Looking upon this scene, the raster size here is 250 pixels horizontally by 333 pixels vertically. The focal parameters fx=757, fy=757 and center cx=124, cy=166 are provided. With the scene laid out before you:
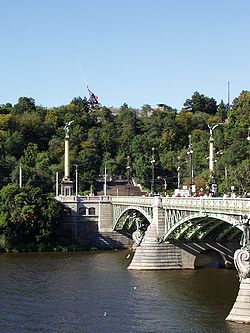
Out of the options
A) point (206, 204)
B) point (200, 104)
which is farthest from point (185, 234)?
point (200, 104)

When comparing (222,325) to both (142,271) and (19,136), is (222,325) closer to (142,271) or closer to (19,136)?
(142,271)

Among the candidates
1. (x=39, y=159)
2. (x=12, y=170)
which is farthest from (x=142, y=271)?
(x=39, y=159)

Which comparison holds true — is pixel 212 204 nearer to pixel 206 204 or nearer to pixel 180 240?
pixel 206 204

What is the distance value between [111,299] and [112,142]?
107 meters

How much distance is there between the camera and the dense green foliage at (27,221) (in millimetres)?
88125

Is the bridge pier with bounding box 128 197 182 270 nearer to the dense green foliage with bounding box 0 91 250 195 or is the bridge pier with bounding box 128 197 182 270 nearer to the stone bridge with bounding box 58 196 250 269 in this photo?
the stone bridge with bounding box 58 196 250 269

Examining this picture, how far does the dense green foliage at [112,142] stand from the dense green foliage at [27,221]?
2980 cm

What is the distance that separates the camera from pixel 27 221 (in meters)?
88.3

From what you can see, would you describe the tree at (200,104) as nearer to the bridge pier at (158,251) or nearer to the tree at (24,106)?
the tree at (24,106)

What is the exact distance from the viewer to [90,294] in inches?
2223

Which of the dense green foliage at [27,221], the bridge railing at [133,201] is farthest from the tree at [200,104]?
the dense green foliage at [27,221]

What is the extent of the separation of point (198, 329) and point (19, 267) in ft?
106

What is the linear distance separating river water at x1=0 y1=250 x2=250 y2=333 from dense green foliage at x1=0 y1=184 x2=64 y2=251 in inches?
495

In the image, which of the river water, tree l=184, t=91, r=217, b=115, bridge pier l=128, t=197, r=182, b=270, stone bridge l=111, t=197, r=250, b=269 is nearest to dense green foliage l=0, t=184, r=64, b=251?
the river water
